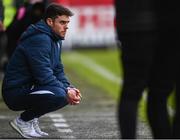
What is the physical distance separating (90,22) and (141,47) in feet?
65.2

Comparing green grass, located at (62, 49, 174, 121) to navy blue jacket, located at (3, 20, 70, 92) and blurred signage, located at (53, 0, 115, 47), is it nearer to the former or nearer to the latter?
blurred signage, located at (53, 0, 115, 47)

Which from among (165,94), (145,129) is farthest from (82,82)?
(165,94)

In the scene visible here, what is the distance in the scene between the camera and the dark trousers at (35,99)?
826cm

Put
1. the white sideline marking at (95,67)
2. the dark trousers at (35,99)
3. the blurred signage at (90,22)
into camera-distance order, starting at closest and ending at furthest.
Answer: the dark trousers at (35,99) → the white sideline marking at (95,67) → the blurred signage at (90,22)

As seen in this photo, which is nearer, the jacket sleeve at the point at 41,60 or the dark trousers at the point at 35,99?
the jacket sleeve at the point at 41,60

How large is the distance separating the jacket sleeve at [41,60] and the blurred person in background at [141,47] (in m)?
1.70

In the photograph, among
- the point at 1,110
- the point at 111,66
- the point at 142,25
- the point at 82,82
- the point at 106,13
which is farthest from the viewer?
the point at 106,13

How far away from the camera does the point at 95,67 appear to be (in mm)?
20828

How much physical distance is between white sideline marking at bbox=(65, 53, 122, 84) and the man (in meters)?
8.35

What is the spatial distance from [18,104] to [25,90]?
164 mm

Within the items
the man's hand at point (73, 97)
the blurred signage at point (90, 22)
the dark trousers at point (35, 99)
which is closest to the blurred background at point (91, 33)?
the blurred signage at point (90, 22)

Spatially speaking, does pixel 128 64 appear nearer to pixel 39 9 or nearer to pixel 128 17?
pixel 128 17

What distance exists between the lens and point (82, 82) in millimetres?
16219

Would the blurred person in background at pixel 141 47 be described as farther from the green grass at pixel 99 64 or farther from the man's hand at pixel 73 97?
the green grass at pixel 99 64
